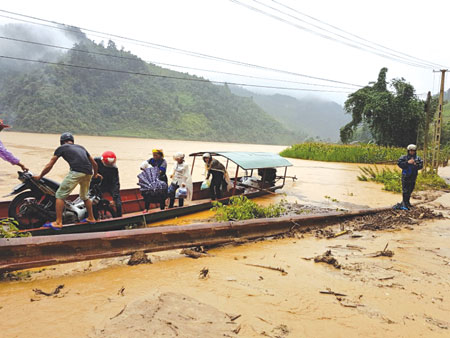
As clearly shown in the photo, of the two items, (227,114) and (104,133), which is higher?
(227,114)

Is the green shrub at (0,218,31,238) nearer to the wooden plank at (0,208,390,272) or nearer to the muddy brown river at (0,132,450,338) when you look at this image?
the wooden plank at (0,208,390,272)

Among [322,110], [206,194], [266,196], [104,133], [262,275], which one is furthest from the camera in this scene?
[322,110]

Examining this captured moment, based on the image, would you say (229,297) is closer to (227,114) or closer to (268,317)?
(268,317)

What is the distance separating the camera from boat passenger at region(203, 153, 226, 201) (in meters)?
7.71

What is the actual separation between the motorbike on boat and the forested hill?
54304mm

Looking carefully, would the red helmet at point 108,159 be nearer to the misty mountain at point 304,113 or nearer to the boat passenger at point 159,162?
the boat passenger at point 159,162

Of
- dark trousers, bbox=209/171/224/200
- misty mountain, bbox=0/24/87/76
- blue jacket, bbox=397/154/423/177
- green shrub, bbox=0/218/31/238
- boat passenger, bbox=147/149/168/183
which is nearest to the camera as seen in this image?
green shrub, bbox=0/218/31/238

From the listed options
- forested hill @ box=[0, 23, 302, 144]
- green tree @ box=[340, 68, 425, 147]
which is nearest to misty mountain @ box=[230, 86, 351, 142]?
forested hill @ box=[0, 23, 302, 144]

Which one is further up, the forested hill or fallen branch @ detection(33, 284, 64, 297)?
the forested hill

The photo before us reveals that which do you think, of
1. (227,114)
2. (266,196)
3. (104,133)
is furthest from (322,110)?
Result: (266,196)

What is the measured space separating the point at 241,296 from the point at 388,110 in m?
32.3

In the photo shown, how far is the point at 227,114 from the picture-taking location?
289 feet

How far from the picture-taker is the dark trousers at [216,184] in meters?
7.85

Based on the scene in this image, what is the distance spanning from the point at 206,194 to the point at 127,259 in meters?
4.85
